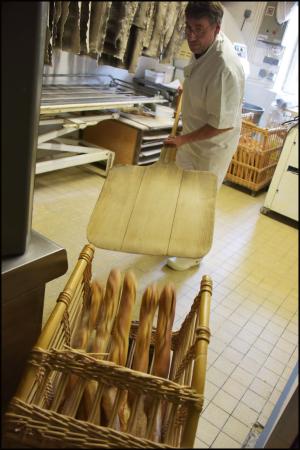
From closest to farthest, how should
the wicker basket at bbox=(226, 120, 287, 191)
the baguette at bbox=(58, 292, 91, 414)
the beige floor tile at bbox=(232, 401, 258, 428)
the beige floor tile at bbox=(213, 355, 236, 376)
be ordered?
the baguette at bbox=(58, 292, 91, 414)
the wicker basket at bbox=(226, 120, 287, 191)
the beige floor tile at bbox=(232, 401, 258, 428)
the beige floor tile at bbox=(213, 355, 236, 376)

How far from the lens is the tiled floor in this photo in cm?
140

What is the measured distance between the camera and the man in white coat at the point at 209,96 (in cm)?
49

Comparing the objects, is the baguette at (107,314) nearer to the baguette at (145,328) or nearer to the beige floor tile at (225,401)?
the baguette at (145,328)

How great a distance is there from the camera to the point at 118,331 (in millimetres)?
856

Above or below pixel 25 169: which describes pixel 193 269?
below

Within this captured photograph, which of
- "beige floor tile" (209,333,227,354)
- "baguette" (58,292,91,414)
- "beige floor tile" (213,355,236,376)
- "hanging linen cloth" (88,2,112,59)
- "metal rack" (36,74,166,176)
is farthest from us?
"metal rack" (36,74,166,176)

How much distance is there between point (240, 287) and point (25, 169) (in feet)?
5.88

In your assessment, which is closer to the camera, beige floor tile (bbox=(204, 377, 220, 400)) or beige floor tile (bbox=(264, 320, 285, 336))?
beige floor tile (bbox=(204, 377, 220, 400))

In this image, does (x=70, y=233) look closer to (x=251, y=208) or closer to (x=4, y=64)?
(x=251, y=208)

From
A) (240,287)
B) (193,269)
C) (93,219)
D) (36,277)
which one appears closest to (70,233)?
(193,269)

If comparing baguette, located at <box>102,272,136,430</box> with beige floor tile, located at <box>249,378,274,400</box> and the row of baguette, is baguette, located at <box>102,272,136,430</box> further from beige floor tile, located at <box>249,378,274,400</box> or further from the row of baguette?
beige floor tile, located at <box>249,378,274,400</box>

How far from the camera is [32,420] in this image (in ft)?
1.85

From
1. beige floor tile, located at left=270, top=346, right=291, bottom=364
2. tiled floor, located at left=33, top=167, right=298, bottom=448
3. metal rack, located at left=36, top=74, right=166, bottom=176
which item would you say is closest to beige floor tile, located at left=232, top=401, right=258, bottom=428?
tiled floor, located at left=33, top=167, right=298, bottom=448

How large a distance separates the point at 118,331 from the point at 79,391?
0.18 meters
